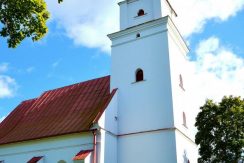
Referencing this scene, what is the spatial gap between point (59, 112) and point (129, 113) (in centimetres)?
491

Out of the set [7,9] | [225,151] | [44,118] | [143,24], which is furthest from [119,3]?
[225,151]

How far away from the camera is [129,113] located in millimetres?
16094

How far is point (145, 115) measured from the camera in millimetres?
15570

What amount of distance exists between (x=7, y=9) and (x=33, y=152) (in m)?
9.55

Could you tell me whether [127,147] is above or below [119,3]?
below

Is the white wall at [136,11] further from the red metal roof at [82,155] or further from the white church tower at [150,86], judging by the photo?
the red metal roof at [82,155]

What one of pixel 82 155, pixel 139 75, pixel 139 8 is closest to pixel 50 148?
pixel 82 155

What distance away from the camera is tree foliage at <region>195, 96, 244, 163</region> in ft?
70.0

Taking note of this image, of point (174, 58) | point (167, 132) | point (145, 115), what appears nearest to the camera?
point (167, 132)

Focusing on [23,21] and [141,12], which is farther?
[141,12]

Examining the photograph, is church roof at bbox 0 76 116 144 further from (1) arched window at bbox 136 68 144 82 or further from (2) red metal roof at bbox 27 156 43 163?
(1) arched window at bbox 136 68 144 82

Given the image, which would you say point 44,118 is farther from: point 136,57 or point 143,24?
Result: point 143,24

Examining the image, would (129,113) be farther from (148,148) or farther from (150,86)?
(148,148)

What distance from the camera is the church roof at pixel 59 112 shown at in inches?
650
